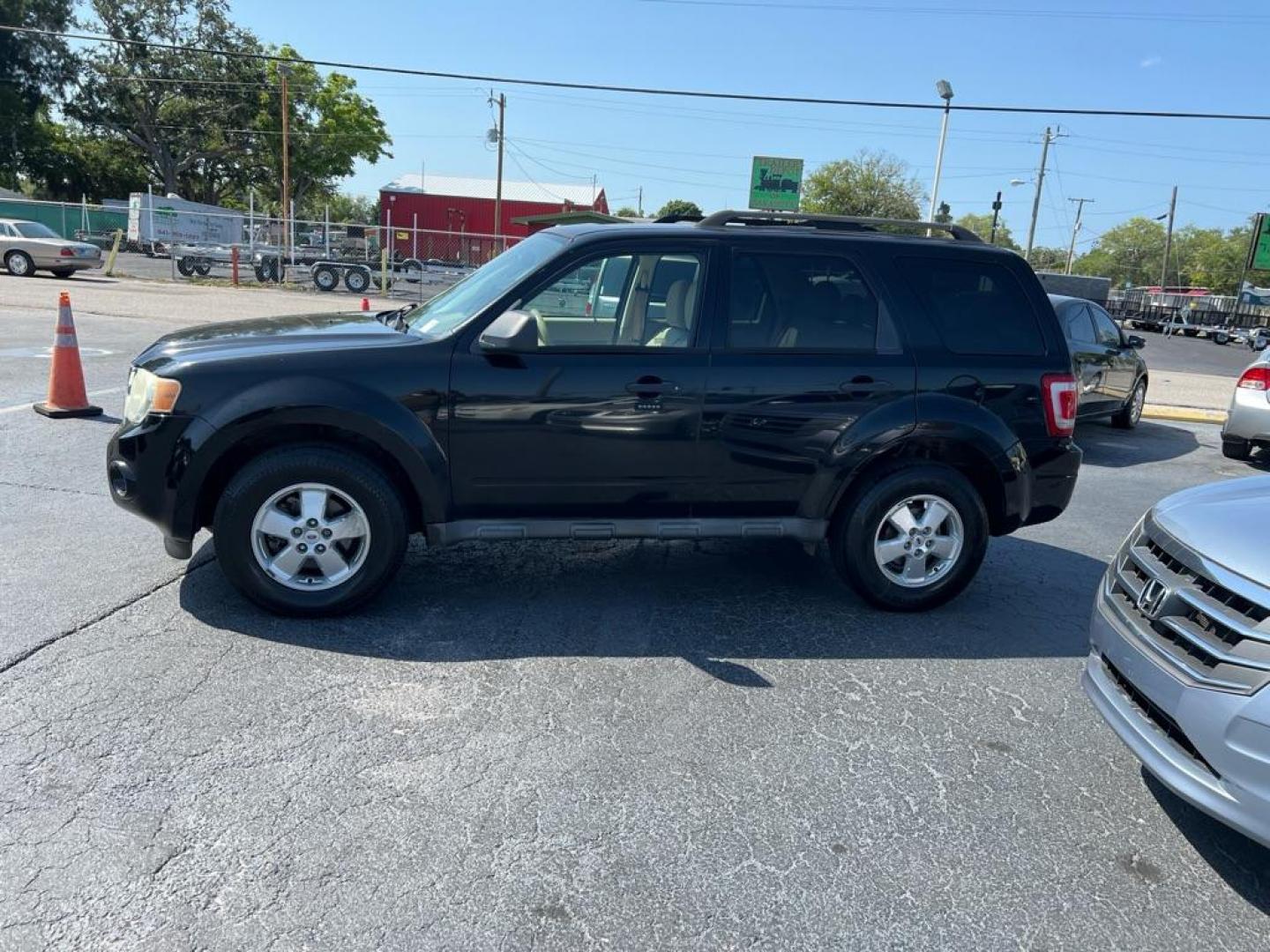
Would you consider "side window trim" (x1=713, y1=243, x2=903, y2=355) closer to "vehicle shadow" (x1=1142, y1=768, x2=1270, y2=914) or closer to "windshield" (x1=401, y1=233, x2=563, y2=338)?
"windshield" (x1=401, y1=233, x2=563, y2=338)

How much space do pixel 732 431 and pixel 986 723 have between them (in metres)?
1.71

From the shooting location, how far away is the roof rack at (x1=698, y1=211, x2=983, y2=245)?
4.75 metres

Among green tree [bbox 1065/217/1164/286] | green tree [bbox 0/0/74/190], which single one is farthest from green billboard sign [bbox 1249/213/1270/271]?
green tree [bbox 1065/217/1164/286]

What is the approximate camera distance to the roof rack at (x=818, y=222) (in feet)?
15.6

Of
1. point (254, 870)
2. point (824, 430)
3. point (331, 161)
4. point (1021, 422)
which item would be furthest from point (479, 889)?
point (331, 161)

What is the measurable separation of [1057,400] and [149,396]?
4451mm

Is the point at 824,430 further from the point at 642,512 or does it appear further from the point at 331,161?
the point at 331,161

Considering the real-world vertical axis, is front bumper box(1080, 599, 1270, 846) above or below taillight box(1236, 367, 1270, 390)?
below

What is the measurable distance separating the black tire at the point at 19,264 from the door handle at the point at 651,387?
26.6 metres

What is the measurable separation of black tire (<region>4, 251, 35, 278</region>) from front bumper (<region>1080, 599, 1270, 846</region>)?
28.8m

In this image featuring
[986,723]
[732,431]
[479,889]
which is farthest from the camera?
[732,431]

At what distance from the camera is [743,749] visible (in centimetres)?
342

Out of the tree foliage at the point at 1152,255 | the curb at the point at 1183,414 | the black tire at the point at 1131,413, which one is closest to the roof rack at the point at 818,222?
the black tire at the point at 1131,413

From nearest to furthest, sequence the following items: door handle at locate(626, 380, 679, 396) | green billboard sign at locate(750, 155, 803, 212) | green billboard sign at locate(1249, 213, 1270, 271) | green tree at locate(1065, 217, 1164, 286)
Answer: door handle at locate(626, 380, 679, 396) → green billboard sign at locate(750, 155, 803, 212) → green billboard sign at locate(1249, 213, 1270, 271) → green tree at locate(1065, 217, 1164, 286)
